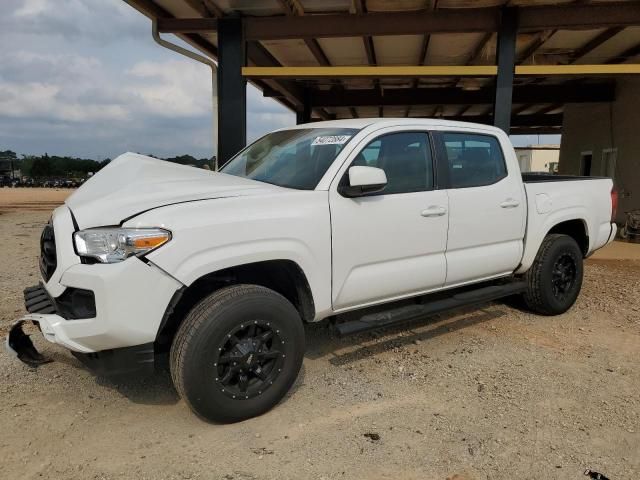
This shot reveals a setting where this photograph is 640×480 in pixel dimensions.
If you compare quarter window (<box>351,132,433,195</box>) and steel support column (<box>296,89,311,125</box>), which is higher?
steel support column (<box>296,89,311,125</box>)

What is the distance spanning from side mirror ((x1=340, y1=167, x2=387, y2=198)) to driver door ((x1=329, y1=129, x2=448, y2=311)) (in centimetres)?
6

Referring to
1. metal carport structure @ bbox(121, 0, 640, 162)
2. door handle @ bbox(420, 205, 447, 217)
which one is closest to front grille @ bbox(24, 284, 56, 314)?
door handle @ bbox(420, 205, 447, 217)

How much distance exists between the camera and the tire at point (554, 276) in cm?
482

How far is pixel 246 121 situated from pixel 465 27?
3.86m

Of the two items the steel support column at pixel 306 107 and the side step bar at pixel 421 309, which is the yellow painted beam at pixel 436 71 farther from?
the steel support column at pixel 306 107

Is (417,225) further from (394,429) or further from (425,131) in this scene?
(394,429)

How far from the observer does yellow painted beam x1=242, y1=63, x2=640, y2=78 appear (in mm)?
7762

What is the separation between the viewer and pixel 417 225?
3.66 metres

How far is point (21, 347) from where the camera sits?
10.7 ft

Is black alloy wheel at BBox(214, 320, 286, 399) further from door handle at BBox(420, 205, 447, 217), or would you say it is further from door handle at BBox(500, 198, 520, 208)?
door handle at BBox(500, 198, 520, 208)

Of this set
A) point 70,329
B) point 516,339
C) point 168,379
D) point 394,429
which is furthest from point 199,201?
point 516,339

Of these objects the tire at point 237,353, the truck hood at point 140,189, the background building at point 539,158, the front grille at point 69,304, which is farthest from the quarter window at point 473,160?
the background building at point 539,158

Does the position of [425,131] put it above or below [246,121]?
below

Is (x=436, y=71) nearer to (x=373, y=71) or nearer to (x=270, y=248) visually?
(x=373, y=71)
